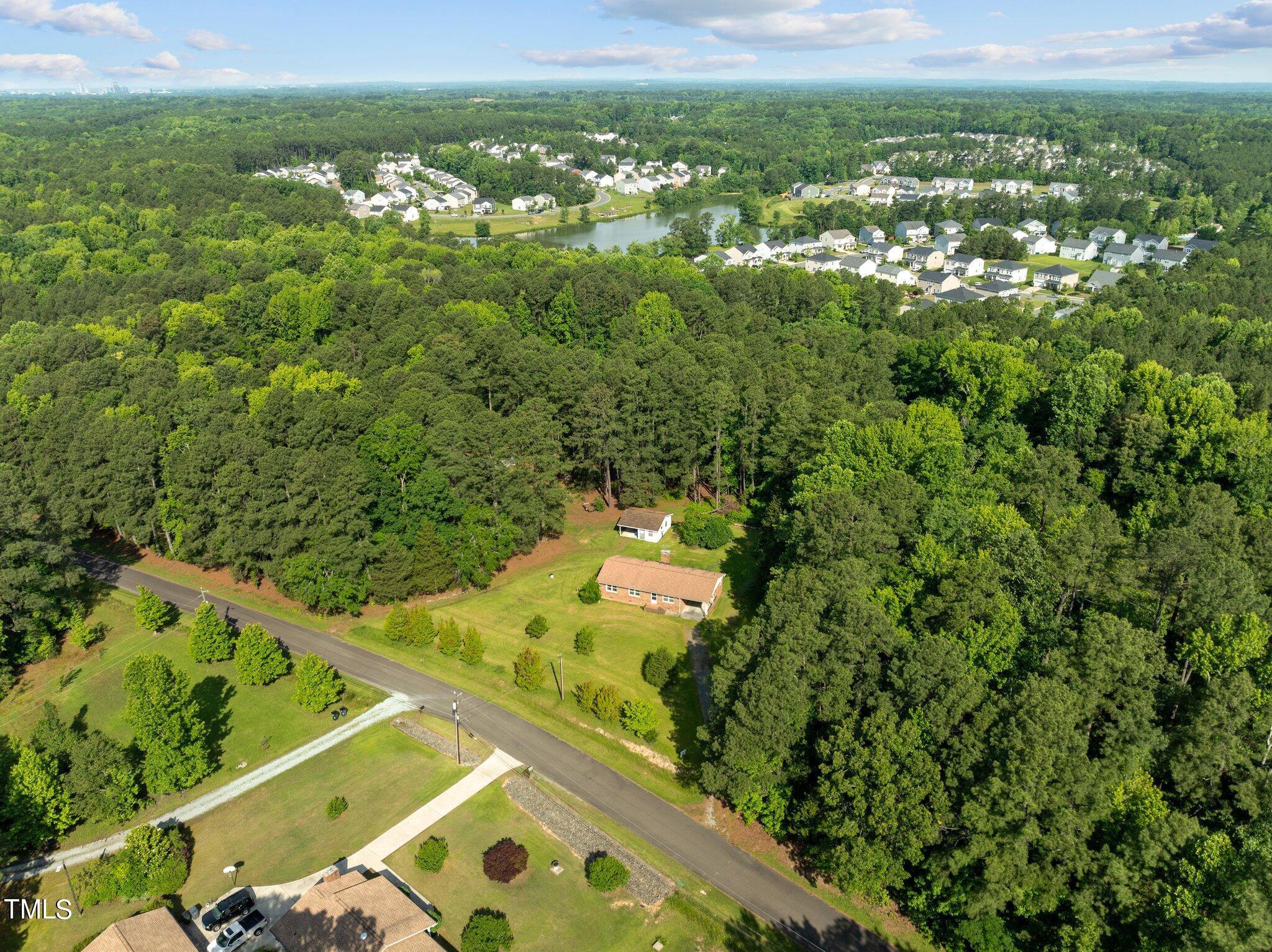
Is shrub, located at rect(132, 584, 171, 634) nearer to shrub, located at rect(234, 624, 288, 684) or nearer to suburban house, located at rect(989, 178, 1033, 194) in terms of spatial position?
shrub, located at rect(234, 624, 288, 684)

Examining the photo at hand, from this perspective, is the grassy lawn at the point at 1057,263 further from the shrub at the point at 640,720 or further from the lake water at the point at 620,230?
the shrub at the point at 640,720

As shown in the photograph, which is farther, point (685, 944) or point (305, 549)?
point (305, 549)

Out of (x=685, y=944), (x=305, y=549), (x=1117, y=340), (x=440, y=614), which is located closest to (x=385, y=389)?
(x=305, y=549)

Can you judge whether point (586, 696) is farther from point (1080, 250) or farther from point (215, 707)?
point (1080, 250)

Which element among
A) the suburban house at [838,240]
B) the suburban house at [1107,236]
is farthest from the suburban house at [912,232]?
the suburban house at [1107,236]

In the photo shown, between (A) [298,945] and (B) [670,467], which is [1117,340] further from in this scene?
(A) [298,945]

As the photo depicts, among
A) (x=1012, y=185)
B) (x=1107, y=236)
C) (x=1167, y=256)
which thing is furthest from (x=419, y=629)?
(x=1012, y=185)

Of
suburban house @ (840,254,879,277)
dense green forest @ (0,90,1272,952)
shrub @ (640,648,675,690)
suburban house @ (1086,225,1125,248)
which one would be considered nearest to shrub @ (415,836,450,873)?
dense green forest @ (0,90,1272,952)
